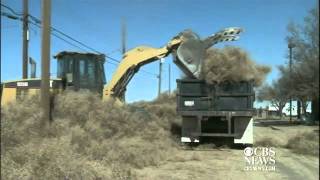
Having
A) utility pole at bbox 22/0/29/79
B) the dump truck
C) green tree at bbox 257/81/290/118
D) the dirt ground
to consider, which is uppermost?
utility pole at bbox 22/0/29/79

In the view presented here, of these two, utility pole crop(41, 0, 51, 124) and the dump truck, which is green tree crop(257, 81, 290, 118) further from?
utility pole crop(41, 0, 51, 124)

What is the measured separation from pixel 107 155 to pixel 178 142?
6.55 meters

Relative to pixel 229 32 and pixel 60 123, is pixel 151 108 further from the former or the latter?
pixel 60 123

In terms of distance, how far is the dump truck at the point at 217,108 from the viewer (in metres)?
19.1

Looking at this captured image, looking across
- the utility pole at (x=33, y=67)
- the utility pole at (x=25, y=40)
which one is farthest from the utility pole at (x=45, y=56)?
the utility pole at (x=25, y=40)

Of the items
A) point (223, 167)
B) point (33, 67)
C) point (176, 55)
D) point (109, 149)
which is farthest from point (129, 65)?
point (223, 167)

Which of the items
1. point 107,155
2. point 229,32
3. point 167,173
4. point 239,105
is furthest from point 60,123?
point 229,32

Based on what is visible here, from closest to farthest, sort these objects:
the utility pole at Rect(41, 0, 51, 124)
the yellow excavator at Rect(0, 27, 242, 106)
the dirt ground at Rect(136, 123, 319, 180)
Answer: the dirt ground at Rect(136, 123, 319, 180) → the utility pole at Rect(41, 0, 51, 124) → the yellow excavator at Rect(0, 27, 242, 106)

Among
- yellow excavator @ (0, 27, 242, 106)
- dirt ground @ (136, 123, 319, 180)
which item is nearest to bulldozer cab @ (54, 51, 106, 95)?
yellow excavator @ (0, 27, 242, 106)

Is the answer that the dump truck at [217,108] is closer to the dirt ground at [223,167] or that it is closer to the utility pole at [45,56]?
the dirt ground at [223,167]

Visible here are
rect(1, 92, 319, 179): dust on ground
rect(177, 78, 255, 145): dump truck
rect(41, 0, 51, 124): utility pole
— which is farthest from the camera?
rect(177, 78, 255, 145): dump truck

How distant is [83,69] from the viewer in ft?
72.6

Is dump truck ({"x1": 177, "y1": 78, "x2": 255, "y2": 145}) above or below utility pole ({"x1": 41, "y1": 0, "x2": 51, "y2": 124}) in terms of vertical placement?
below

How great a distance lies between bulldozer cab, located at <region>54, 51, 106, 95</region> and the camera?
71.7 ft
